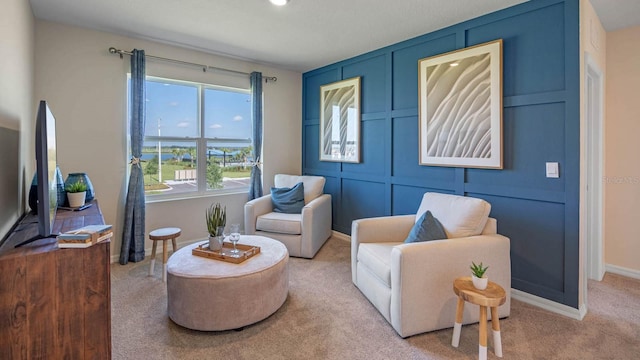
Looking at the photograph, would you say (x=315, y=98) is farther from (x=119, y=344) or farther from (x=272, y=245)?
(x=119, y=344)

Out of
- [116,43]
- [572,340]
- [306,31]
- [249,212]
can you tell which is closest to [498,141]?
[572,340]

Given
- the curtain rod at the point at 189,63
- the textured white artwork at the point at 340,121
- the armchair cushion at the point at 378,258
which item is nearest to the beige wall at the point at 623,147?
the armchair cushion at the point at 378,258

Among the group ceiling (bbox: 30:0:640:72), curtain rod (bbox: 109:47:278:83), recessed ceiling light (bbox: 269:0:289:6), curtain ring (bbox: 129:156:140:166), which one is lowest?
curtain ring (bbox: 129:156:140:166)

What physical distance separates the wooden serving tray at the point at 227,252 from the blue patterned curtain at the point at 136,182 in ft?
4.38

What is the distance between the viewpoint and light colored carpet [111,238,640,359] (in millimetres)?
1955

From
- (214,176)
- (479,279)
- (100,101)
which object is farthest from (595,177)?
(100,101)

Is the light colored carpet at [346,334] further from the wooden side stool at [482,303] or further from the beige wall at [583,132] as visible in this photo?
the beige wall at [583,132]

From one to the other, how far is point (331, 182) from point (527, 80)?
8.93 ft

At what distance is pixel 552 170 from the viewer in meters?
2.51

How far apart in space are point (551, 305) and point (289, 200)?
278 centimetres

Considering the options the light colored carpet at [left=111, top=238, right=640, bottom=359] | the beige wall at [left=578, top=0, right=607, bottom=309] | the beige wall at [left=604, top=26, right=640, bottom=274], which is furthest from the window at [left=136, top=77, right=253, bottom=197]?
the beige wall at [left=604, top=26, right=640, bottom=274]

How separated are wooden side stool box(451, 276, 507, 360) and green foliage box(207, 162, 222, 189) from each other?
3276 millimetres

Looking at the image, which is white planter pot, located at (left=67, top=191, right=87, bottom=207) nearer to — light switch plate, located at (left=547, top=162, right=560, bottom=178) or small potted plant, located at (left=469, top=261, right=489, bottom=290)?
small potted plant, located at (left=469, top=261, right=489, bottom=290)

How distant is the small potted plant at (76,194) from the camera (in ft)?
8.13
